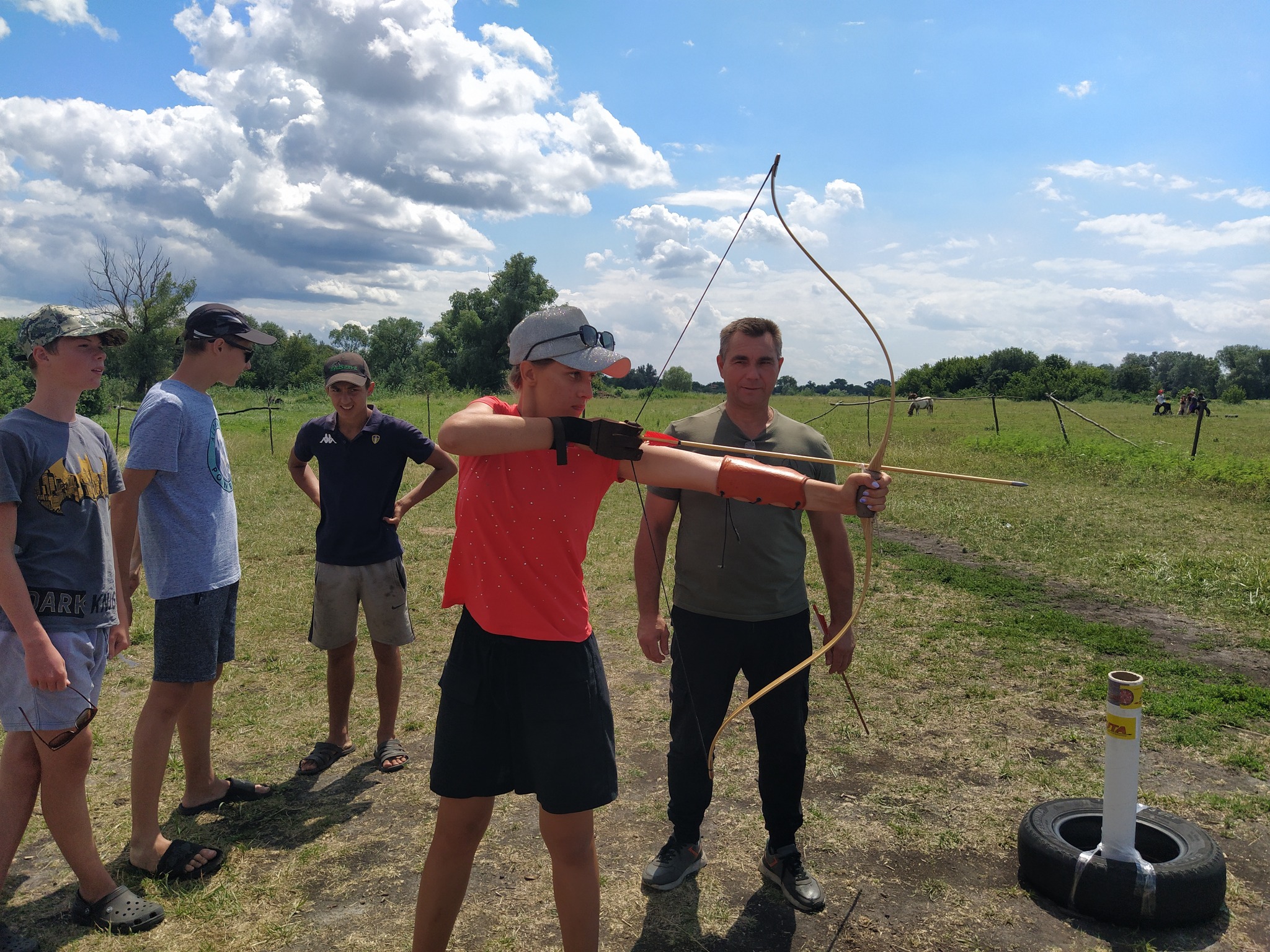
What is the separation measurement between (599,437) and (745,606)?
1.24m

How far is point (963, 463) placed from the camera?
19.0 meters

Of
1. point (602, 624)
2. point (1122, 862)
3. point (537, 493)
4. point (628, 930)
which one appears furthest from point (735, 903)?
point (602, 624)

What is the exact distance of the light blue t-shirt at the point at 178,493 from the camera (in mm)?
3131

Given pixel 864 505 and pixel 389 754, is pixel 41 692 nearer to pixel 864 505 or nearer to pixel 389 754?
pixel 389 754

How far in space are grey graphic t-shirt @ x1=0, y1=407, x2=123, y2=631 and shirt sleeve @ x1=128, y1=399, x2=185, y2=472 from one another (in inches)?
7.2

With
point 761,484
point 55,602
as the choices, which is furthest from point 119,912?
point 761,484

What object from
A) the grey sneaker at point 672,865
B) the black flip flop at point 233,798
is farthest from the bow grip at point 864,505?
the black flip flop at point 233,798

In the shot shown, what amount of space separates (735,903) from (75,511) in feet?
9.48

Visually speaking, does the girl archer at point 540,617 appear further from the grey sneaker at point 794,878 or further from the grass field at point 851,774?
the grey sneaker at point 794,878

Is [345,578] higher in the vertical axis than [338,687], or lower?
higher

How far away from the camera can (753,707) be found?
10.7 ft

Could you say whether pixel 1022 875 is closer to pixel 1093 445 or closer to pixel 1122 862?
pixel 1122 862

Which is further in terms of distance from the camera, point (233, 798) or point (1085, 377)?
point (1085, 377)

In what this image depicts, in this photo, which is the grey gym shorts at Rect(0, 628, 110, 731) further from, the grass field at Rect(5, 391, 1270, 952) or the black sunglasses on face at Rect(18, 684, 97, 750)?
the grass field at Rect(5, 391, 1270, 952)
